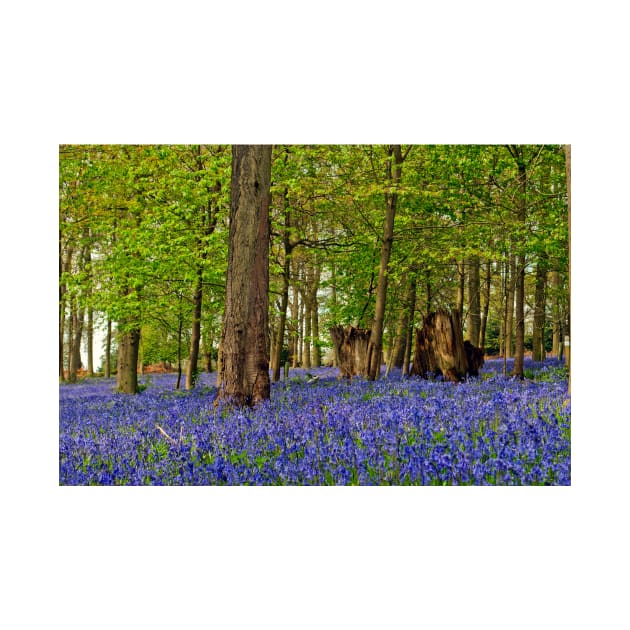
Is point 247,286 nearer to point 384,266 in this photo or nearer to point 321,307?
point 384,266

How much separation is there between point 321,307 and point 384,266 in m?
2.17

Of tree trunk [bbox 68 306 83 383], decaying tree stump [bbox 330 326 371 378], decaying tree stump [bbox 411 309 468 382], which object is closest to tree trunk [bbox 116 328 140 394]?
tree trunk [bbox 68 306 83 383]

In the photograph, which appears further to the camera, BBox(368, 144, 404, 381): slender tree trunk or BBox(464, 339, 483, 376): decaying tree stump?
BBox(368, 144, 404, 381): slender tree trunk

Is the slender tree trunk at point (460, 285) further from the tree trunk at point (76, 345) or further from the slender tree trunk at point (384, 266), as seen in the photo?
the tree trunk at point (76, 345)

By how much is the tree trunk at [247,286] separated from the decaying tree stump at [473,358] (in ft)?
12.3

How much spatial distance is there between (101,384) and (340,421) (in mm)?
7264

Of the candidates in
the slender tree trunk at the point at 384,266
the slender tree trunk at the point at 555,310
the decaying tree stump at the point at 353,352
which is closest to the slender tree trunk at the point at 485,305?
the slender tree trunk at the point at 555,310

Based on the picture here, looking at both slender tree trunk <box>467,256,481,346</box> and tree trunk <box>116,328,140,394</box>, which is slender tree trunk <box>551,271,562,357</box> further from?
tree trunk <box>116,328,140,394</box>

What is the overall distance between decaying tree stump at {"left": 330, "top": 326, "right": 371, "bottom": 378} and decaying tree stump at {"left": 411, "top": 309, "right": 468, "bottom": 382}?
889 mm

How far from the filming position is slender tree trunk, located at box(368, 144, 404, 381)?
872 cm

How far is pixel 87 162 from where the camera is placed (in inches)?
346
